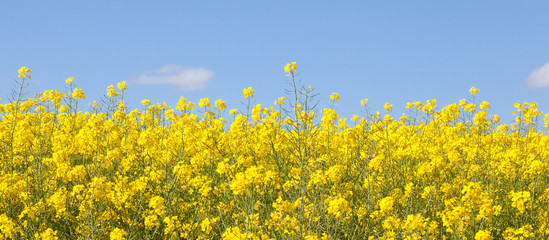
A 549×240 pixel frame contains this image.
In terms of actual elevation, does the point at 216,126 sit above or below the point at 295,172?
above

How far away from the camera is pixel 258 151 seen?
20.3 feet

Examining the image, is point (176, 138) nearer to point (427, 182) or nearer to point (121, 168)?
point (121, 168)

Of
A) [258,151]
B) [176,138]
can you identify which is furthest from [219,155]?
[176,138]

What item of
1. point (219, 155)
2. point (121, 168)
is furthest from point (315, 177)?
point (121, 168)

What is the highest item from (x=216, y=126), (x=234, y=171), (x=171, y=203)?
(x=216, y=126)

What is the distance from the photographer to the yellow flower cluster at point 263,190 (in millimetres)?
3916

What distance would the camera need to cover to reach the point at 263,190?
4707 mm

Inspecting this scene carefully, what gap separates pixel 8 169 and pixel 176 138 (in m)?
2.07

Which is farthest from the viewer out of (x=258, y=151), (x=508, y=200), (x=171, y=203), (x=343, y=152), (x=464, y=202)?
(x=343, y=152)

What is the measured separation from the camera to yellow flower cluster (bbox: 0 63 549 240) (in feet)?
12.8

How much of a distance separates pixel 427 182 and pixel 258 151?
197cm

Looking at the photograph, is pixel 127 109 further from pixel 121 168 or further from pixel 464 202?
pixel 464 202

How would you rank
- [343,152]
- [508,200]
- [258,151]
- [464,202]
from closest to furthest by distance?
[464,202] → [508,200] → [258,151] → [343,152]

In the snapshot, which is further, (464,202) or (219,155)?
(219,155)
